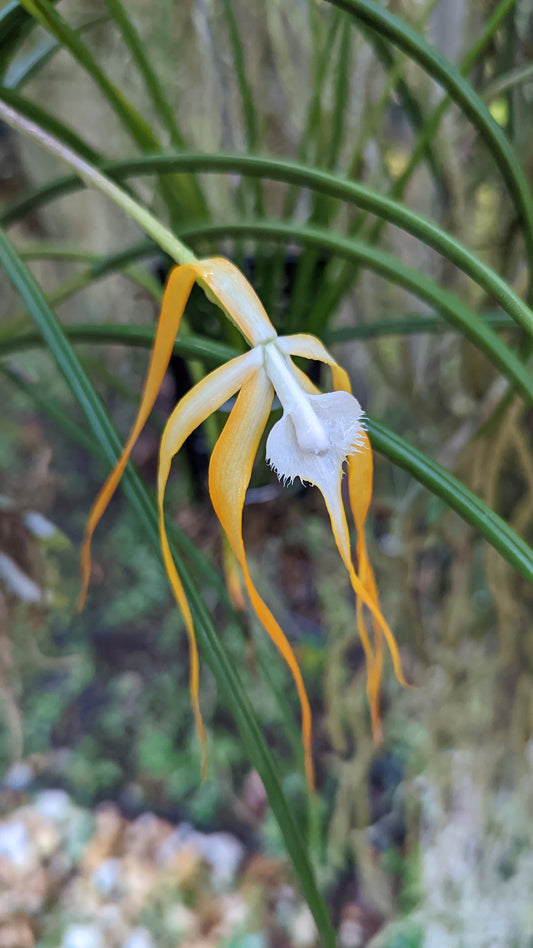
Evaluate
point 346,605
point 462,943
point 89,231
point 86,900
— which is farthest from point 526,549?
point 89,231

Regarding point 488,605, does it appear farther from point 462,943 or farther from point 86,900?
point 86,900

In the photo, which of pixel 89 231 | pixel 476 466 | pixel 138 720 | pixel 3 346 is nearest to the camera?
pixel 3 346

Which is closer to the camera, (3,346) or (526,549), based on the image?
(526,549)

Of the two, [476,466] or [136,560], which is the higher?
[136,560]

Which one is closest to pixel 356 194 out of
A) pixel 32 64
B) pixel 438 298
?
pixel 438 298

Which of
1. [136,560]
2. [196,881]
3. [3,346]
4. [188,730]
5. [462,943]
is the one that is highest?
[136,560]

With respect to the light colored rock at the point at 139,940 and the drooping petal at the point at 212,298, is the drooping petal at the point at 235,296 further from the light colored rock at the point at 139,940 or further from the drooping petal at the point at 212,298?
the light colored rock at the point at 139,940

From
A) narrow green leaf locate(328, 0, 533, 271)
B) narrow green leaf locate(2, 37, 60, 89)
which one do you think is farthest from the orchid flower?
narrow green leaf locate(2, 37, 60, 89)
